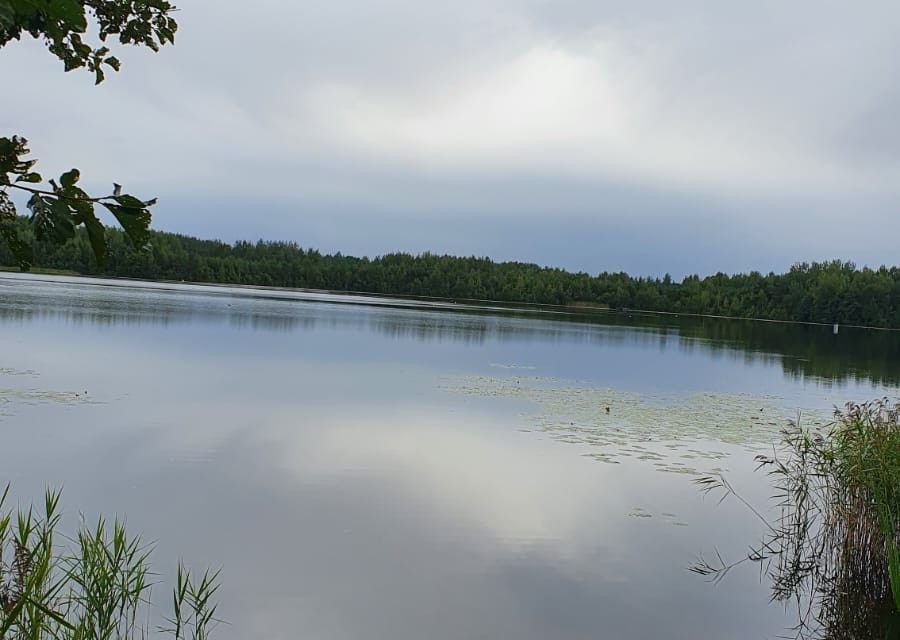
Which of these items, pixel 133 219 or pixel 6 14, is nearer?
pixel 6 14

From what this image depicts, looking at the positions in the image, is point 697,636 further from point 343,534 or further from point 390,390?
point 390,390

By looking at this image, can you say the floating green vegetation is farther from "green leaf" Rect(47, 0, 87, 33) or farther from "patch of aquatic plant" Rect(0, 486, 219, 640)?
"green leaf" Rect(47, 0, 87, 33)

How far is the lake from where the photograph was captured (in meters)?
6.81

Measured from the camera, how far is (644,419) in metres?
16.4

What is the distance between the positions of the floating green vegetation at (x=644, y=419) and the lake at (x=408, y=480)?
0.09 meters

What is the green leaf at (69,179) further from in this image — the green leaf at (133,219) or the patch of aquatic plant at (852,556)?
the patch of aquatic plant at (852,556)

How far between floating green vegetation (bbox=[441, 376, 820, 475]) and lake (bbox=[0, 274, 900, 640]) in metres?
0.09

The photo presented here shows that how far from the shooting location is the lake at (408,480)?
6.81 metres

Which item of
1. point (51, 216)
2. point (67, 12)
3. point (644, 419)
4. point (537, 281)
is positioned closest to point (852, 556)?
point (51, 216)

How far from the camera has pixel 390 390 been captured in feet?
59.5

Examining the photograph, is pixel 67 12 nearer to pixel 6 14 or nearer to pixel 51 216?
pixel 6 14

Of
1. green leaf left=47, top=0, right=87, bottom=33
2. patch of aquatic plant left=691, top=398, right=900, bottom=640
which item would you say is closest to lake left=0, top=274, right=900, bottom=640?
patch of aquatic plant left=691, top=398, right=900, bottom=640

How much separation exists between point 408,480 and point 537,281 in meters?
111

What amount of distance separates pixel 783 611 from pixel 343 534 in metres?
4.10
